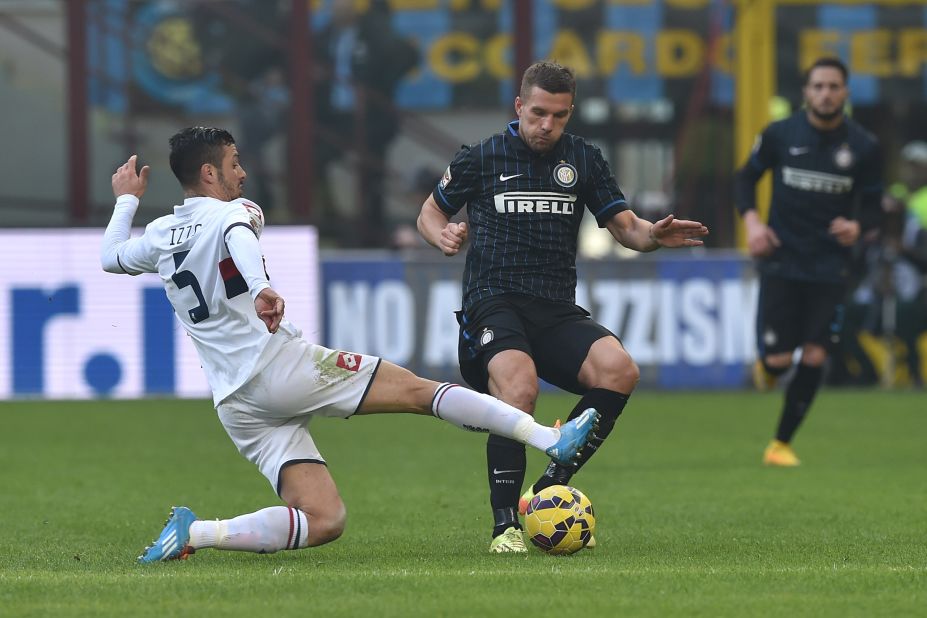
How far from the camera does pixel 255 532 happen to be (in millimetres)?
6438

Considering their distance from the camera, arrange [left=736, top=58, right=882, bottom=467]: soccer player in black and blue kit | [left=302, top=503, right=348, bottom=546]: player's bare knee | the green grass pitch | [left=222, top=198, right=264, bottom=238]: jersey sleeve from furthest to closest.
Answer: [left=736, top=58, right=882, bottom=467]: soccer player in black and blue kit
[left=302, top=503, right=348, bottom=546]: player's bare knee
[left=222, top=198, right=264, bottom=238]: jersey sleeve
the green grass pitch

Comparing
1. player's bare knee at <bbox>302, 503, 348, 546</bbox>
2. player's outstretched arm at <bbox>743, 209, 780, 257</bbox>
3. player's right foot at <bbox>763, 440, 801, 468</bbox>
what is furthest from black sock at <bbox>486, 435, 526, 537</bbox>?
player's right foot at <bbox>763, 440, 801, 468</bbox>

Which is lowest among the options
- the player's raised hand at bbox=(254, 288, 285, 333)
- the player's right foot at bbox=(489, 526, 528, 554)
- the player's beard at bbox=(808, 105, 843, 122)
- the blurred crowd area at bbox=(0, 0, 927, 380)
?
the player's right foot at bbox=(489, 526, 528, 554)

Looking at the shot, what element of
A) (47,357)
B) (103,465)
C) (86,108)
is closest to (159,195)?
(86,108)

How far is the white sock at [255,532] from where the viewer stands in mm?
6422

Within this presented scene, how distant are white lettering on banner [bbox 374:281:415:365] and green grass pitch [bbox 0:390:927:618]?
1.69m

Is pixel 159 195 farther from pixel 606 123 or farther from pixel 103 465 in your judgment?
pixel 103 465

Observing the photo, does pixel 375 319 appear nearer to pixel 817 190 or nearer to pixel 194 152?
pixel 817 190

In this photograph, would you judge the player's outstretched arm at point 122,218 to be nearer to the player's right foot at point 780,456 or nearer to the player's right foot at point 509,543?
the player's right foot at point 509,543

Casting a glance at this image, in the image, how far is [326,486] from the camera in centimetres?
663

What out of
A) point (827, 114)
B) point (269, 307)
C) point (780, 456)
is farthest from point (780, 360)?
point (269, 307)

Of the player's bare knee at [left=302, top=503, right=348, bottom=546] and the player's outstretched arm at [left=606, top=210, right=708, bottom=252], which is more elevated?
the player's outstretched arm at [left=606, top=210, right=708, bottom=252]

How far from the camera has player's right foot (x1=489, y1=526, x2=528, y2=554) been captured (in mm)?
6715

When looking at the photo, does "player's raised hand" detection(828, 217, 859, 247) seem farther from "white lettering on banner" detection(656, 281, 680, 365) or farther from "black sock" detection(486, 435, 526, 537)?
"white lettering on banner" detection(656, 281, 680, 365)
